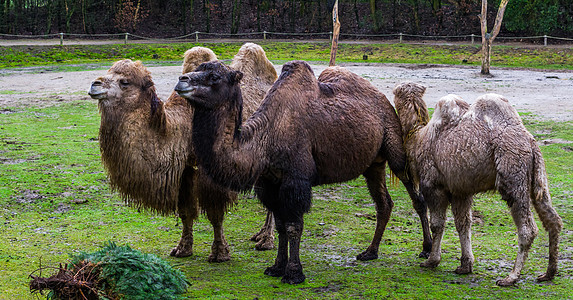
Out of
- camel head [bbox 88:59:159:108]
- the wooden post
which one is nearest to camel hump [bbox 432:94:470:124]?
camel head [bbox 88:59:159:108]

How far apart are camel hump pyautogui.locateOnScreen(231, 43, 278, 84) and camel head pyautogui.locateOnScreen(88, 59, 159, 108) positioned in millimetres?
1816

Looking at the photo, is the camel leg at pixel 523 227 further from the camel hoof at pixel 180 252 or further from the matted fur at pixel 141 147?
the matted fur at pixel 141 147

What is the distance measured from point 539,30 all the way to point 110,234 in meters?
35.1

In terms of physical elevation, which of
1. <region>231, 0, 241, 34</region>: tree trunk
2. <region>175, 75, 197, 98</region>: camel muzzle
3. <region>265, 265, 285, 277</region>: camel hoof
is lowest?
<region>265, 265, 285, 277</region>: camel hoof

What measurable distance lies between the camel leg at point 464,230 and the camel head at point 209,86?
2494mm

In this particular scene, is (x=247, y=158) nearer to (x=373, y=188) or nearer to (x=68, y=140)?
(x=373, y=188)

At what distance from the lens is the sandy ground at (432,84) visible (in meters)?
18.6

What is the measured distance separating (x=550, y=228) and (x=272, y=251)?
9.96ft

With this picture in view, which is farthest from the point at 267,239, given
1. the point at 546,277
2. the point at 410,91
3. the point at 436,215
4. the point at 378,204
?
the point at 546,277

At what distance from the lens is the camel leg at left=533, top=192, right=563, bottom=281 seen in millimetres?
6059

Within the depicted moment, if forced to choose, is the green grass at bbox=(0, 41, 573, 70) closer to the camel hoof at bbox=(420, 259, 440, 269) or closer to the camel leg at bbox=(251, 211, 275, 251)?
the camel leg at bbox=(251, 211, 275, 251)

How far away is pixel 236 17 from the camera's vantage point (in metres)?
44.7

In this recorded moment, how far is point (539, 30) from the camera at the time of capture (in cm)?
3766

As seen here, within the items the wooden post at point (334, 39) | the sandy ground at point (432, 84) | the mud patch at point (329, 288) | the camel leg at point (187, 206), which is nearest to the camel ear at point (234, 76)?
the camel leg at point (187, 206)
